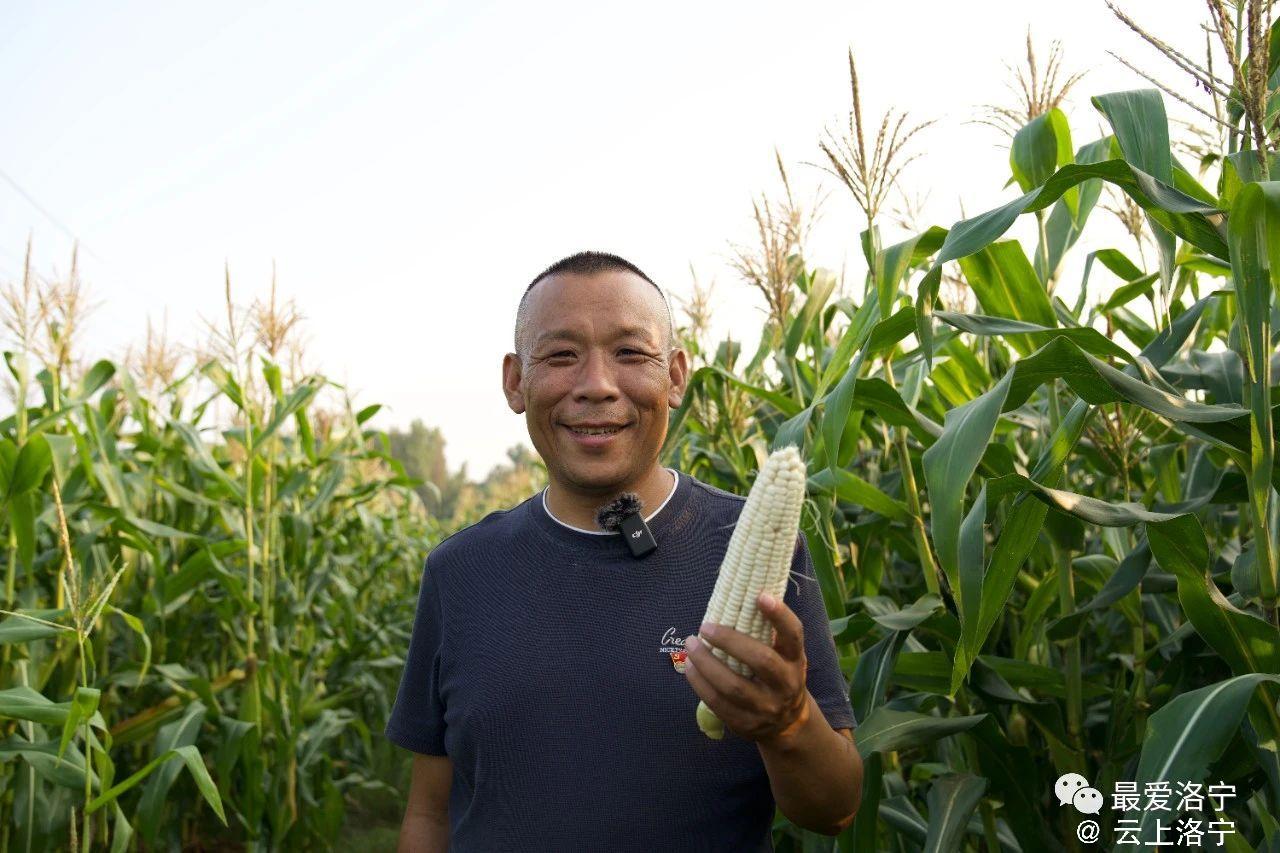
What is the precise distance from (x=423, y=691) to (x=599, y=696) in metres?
0.47

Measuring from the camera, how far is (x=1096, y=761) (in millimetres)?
2971

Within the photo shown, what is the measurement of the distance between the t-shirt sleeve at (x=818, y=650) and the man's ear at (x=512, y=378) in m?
0.63

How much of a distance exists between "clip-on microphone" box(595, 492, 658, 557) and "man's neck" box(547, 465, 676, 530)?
Answer: 0.02 metres

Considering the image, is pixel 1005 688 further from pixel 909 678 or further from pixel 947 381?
pixel 947 381

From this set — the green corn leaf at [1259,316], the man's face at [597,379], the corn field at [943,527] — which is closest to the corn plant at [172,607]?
the corn field at [943,527]

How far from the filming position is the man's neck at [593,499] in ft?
6.45

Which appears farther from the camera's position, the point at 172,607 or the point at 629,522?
the point at 172,607

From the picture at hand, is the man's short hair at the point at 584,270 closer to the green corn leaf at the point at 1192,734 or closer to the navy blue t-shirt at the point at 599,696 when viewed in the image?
the navy blue t-shirt at the point at 599,696

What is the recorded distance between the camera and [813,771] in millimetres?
1580

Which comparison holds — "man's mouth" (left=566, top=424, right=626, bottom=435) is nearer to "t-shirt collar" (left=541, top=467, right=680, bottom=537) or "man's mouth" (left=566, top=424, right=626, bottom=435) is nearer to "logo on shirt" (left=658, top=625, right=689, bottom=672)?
"t-shirt collar" (left=541, top=467, right=680, bottom=537)

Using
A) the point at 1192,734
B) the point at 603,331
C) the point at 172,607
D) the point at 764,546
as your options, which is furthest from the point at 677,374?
the point at 172,607

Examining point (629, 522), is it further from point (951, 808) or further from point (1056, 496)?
point (951, 808)

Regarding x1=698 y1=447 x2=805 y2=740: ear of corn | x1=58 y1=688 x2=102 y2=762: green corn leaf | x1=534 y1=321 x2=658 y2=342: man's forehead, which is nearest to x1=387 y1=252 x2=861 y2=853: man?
x1=534 y1=321 x2=658 y2=342: man's forehead

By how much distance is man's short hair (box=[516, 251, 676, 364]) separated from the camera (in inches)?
77.0
